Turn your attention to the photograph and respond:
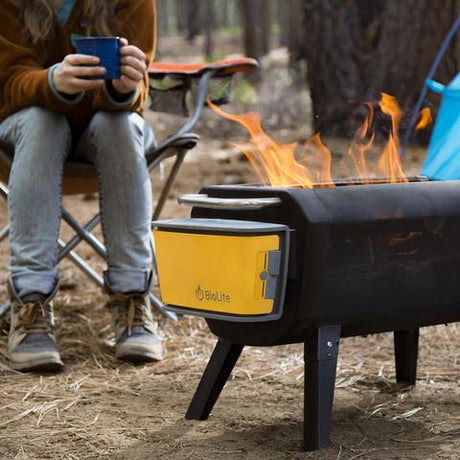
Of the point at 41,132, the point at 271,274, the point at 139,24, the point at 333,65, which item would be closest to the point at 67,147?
the point at 41,132

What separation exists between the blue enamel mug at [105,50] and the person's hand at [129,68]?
0.10ft

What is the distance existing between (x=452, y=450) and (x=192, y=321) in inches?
54.0

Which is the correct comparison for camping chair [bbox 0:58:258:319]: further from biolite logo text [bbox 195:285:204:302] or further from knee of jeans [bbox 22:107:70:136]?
biolite logo text [bbox 195:285:204:302]

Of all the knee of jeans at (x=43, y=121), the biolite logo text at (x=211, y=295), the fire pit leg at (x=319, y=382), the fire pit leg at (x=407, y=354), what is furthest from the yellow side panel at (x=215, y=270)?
the knee of jeans at (x=43, y=121)

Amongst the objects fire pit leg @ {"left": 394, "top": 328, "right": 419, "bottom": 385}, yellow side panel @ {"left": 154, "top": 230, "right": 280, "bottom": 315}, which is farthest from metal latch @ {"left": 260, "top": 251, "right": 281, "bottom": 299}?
fire pit leg @ {"left": 394, "top": 328, "right": 419, "bottom": 385}

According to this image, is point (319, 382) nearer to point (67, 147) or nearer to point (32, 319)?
point (32, 319)

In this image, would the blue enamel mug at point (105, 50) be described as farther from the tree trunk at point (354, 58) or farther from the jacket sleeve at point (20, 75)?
the tree trunk at point (354, 58)

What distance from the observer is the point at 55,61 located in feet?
10.1

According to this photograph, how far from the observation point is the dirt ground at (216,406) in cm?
213

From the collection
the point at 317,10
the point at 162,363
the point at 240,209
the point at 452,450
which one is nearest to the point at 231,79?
the point at 162,363

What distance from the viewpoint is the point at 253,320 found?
6.45ft

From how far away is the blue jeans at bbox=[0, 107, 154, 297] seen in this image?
9.05ft

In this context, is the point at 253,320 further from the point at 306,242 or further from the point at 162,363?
the point at 162,363

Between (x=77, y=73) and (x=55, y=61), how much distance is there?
446 millimetres
